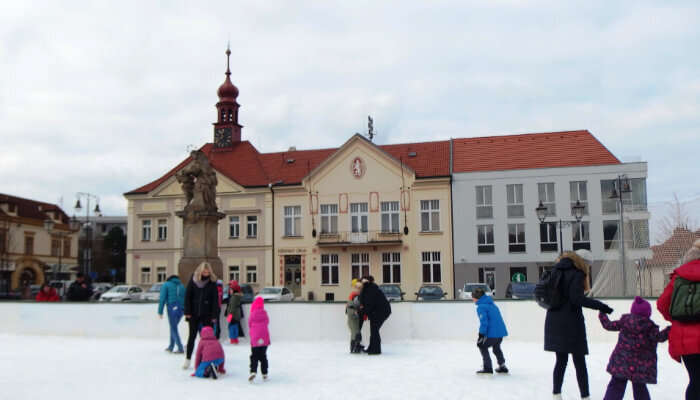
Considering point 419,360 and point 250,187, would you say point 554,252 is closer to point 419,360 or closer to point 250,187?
point 250,187

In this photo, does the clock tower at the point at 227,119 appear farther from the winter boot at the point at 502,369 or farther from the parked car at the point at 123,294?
the winter boot at the point at 502,369

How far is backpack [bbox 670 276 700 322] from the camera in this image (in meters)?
5.82

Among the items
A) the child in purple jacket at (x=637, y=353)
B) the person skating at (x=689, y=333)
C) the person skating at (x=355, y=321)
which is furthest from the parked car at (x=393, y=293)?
the person skating at (x=689, y=333)

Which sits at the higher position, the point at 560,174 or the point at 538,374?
the point at 560,174

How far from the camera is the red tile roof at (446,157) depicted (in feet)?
135

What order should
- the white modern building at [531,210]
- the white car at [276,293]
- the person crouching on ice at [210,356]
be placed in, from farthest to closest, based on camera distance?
the white modern building at [531,210] < the white car at [276,293] < the person crouching on ice at [210,356]

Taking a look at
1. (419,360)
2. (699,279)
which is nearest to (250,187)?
(419,360)

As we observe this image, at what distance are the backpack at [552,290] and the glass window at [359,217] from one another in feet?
113

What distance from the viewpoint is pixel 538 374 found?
10469 millimetres

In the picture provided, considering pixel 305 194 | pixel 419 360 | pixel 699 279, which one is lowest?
pixel 419 360

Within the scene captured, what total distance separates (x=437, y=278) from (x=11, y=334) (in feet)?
87.9

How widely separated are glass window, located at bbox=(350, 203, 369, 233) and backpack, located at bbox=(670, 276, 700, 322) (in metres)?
36.0

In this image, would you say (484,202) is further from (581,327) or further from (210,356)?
(581,327)

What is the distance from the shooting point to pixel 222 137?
50656mm
